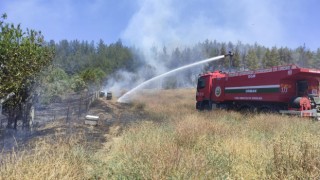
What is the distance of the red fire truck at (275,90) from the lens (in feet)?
56.5

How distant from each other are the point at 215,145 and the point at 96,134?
6221 millimetres

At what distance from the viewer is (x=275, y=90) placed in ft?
59.8

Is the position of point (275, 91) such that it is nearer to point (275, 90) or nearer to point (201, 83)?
point (275, 90)

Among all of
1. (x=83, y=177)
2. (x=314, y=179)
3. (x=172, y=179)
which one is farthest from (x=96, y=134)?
(x=314, y=179)

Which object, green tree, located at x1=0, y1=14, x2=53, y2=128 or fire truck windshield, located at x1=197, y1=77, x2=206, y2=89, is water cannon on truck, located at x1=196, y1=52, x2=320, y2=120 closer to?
fire truck windshield, located at x1=197, y1=77, x2=206, y2=89

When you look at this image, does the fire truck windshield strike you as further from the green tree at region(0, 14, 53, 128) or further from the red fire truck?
the green tree at region(0, 14, 53, 128)

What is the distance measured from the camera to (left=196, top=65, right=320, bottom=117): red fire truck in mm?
17219

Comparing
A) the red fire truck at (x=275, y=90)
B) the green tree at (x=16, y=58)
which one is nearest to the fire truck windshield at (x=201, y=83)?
the red fire truck at (x=275, y=90)

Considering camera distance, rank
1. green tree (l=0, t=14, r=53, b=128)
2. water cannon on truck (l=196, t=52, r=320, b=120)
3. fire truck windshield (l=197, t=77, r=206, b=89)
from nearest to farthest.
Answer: green tree (l=0, t=14, r=53, b=128)
water cannon on truck (l=196, t=52, r=320, b=120)
fire truck windshield (l=197, t=77, r=206, b=89)

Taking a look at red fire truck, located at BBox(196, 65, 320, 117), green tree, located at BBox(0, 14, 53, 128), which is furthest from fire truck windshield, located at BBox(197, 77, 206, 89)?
green tree, located at BBox(0, 14, 53, 128)

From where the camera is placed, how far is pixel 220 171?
19.2ft

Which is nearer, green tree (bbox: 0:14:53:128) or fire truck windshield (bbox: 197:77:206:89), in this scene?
green tree (bbox: 0:14:53:128)

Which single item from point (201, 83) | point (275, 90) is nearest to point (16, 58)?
point (275, 90)

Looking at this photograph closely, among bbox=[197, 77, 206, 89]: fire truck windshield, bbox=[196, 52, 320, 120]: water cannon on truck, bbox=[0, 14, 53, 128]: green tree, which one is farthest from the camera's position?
bbox=[197, 77, 206, 89]: fire truck windshield
